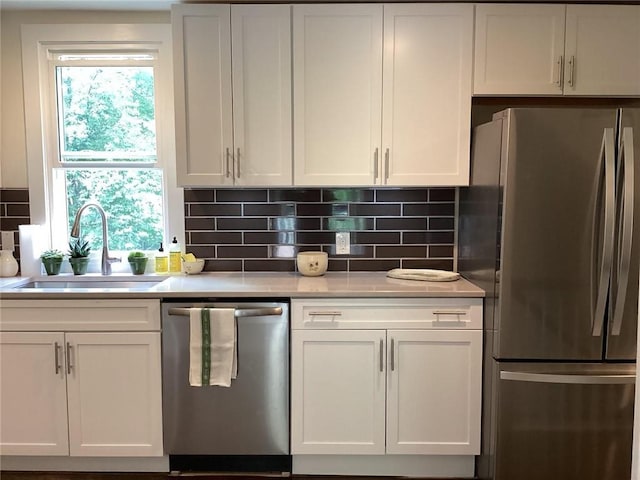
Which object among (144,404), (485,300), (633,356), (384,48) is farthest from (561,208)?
(144,404)

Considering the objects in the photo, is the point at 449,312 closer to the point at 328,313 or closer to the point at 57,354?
the point at 328,313

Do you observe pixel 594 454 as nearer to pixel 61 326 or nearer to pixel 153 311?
pixel 153 311

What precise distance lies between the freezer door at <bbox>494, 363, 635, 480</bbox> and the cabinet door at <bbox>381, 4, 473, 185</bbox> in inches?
38.2

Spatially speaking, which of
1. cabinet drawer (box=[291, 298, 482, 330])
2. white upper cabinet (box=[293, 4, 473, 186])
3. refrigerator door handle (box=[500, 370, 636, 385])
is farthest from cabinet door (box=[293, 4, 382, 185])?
refrigerator door handle (box=[500, 370, 636, 385])

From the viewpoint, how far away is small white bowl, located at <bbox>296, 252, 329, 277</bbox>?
8.89ft

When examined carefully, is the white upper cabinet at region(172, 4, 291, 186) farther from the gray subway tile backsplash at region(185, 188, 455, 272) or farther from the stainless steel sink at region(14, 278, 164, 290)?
the stainless steel sink at region(14, 278, 164, 290)

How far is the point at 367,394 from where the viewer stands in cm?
236

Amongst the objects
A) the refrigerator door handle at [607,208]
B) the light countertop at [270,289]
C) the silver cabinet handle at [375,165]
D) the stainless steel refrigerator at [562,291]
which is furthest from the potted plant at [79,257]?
the refrigerator door handle at [607,208]

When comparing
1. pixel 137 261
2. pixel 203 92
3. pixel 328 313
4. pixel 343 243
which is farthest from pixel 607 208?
pixel 137 261

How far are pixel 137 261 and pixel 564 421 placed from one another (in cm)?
221

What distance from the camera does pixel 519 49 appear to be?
2.46 meters

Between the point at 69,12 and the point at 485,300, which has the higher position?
the point at 69,12

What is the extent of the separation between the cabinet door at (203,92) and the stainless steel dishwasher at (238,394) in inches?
26.4

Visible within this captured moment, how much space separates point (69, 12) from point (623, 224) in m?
2.86
